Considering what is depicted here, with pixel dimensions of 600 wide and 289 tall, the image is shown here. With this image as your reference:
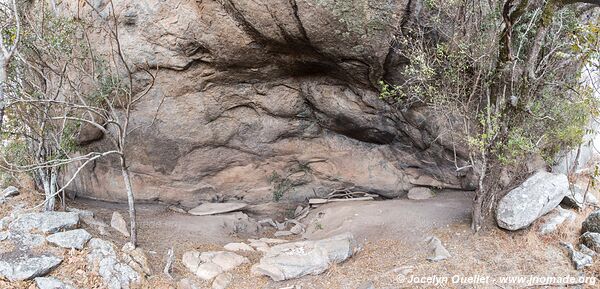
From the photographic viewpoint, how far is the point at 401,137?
10938 millimetres

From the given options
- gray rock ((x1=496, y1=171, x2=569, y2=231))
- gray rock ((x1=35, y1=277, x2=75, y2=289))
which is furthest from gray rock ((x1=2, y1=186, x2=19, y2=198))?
gray rock ((x1=496, y1=171, x2=569, y2=231))

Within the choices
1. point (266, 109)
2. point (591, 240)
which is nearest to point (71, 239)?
point (266, 109)

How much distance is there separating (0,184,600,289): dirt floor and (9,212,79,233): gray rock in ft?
1.45

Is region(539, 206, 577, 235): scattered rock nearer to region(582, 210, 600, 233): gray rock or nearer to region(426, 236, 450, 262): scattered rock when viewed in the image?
region(582, 210, 600, 233): gray rock

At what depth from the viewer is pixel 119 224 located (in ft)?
26.7

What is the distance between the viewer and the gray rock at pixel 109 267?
19.5ft

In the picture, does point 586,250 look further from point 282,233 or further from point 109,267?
point 109,267

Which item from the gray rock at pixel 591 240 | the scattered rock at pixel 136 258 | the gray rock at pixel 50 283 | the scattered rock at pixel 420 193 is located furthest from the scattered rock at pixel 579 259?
the gray rock at pixel 50 283

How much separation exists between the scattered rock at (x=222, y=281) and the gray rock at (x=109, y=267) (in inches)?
48.6

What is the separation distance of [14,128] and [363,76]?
26.7 ft

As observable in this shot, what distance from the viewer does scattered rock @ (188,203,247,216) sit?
1041 cm

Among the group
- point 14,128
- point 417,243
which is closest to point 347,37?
point 417,243

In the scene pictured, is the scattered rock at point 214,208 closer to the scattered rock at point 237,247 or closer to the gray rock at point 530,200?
the scattered rock at point 237,247

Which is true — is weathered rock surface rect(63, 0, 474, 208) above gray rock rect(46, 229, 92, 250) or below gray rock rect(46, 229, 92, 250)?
above
